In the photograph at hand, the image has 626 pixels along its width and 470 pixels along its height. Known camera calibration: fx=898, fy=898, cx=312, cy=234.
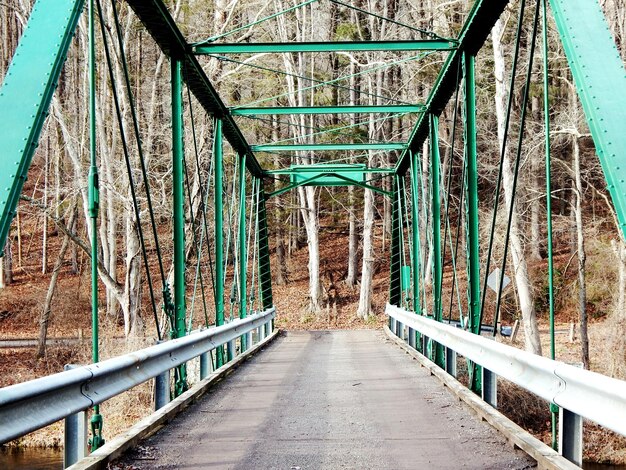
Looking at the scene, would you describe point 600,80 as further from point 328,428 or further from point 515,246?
point 515,246

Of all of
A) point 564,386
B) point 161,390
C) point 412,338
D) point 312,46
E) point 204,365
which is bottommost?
point 412,338

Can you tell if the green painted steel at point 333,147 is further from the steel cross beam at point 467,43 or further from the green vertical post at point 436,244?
the green vertical post at point 436,244

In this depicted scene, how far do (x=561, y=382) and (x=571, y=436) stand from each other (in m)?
0.30

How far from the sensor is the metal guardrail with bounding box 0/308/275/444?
13.6ft

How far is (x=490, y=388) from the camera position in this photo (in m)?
7.60

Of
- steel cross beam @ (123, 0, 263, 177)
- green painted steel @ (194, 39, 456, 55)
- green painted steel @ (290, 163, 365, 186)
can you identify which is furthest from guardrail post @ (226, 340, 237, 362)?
green painted steel @ (290, 163, 365, 186)

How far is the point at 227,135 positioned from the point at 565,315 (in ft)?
68.5

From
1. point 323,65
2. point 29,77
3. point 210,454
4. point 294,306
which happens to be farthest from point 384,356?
point 323,65

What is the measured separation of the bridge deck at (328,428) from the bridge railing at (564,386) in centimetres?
39

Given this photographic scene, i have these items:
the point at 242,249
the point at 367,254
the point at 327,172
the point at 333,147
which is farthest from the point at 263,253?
the point at 367,254

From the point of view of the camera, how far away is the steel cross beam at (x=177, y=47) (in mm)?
9408

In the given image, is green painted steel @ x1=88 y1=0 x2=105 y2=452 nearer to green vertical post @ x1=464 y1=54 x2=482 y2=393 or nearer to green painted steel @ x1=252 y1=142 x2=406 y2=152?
green vertical post @ x1=464 y1=54 x2=482 y2=393

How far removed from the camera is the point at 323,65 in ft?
126

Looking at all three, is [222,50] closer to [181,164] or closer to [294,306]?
[181,164]
